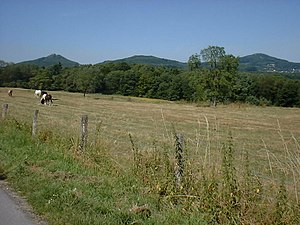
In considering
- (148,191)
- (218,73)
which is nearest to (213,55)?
(218,73)

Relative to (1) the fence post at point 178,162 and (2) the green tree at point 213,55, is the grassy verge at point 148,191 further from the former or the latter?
(2) the green tree at point 213,55

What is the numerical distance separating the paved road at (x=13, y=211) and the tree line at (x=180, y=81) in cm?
7509

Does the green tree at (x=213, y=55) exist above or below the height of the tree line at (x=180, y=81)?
above

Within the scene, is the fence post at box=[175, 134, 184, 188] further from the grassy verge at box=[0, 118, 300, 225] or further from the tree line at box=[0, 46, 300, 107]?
the tree line at box=[0, 46, 300, 107]

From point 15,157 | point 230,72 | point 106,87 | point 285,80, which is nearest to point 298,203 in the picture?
point 15,157

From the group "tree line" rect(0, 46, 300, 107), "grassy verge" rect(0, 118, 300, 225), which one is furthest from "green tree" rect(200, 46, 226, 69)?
"grassy verge" rect(0, 118, 300, 225)

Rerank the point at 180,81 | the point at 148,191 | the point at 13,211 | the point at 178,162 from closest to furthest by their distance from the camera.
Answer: the point at 13,211 → the point at 178,162 → the point at 148,191 → the point at 180,81

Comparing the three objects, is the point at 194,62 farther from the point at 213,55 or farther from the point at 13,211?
the point at 13,211

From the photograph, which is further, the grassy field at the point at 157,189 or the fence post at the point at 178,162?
the fence post at the point at 178,162

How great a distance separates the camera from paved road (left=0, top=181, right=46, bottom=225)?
6.10 meters

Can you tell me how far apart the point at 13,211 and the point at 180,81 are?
359 ft

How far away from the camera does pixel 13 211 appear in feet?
21.8

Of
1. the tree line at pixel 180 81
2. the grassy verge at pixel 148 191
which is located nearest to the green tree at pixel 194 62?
the tree line at pixel 180 81

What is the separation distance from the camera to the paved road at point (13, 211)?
6.10 metres
